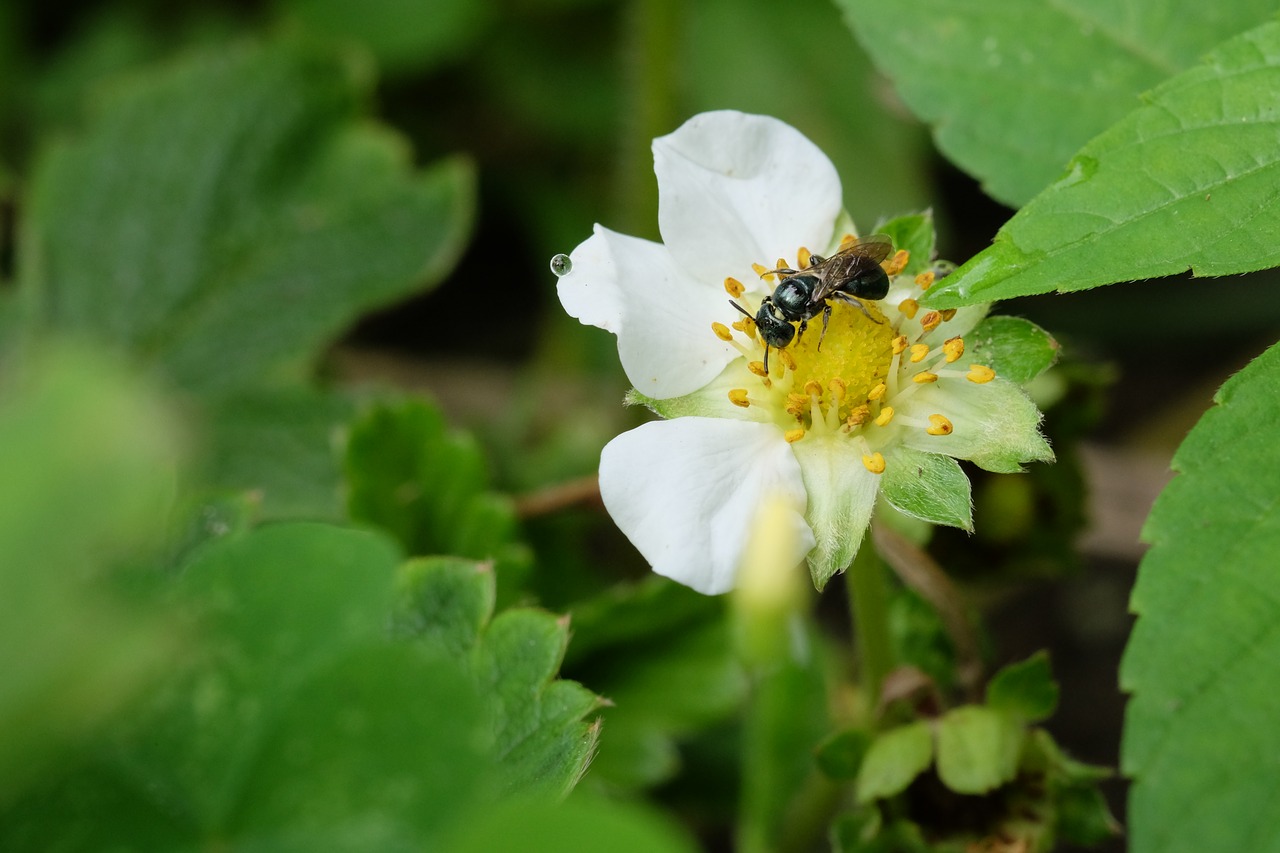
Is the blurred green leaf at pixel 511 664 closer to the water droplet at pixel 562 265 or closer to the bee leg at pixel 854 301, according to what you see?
the water droplet at pixel 562 265

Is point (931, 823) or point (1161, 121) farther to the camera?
point (931, 823)

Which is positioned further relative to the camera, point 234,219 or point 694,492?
point 234,219

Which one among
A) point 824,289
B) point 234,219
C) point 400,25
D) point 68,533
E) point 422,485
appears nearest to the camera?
point 68,533

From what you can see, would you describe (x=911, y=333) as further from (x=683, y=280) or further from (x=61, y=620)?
(x=61, y=620)

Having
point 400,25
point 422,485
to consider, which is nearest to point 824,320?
point 422,485

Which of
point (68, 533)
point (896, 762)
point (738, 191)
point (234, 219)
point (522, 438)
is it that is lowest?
point (522, 438)

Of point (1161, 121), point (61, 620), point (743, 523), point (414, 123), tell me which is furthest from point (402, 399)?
point (414, 123)

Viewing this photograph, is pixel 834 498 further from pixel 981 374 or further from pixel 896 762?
pixel 896 762
